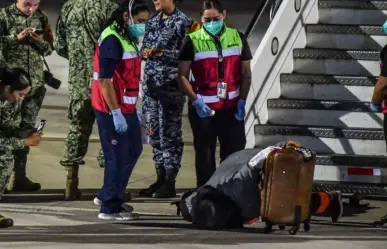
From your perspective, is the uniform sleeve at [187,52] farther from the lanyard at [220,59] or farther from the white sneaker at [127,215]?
the white sneaker at [127,215]

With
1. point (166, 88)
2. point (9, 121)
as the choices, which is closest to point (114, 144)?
point (9, 121)

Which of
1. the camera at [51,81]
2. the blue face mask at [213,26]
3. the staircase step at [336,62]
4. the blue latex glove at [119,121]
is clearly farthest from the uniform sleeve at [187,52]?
the staircase step at [336,62]

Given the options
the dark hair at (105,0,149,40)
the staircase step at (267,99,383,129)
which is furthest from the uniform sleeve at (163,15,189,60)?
the dark hair at (105,0,149,40)

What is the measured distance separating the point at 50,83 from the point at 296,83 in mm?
2518

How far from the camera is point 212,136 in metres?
11.8

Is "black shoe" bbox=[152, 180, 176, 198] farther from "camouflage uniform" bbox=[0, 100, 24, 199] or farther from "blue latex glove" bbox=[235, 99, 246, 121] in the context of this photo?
"camouflage uniform" bbox=[0, 100, 24, 199]

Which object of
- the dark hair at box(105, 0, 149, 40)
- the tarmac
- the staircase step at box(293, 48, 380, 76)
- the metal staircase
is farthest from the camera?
the staircase step at box(293, 48, 380, 76)

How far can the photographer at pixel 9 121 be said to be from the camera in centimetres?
1037

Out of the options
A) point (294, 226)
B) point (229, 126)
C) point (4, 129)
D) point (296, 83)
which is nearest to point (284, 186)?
point (294, 226)

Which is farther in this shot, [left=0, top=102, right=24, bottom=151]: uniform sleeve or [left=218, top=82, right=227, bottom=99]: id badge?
[left=218, top=82, right=227, bottom=99]: id badge

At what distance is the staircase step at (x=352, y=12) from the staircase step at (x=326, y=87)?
0.88 meters

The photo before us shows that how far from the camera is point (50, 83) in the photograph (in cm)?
1208

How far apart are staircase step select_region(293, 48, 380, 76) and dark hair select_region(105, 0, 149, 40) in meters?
2.84

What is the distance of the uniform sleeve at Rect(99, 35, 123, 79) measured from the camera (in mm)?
10820
